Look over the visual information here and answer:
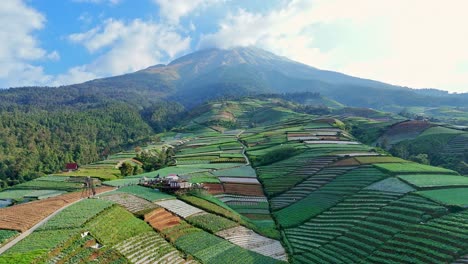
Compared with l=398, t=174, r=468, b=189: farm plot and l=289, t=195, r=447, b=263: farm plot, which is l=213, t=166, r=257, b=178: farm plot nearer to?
l=398, t=174, r=468, b=189: farm plot

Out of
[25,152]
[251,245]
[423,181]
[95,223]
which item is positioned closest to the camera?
[95,223]

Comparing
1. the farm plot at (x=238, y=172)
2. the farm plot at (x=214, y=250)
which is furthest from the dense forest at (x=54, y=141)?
the farm plot at (x=214, y=250)

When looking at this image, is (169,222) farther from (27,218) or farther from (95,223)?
(27,218)

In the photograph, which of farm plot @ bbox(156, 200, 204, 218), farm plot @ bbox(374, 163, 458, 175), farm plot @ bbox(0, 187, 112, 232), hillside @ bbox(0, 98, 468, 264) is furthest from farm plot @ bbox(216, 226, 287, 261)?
farm plot @ bbox(374, 163, 458, 175)

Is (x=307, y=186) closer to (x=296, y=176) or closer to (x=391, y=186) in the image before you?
(x=296, y=176)

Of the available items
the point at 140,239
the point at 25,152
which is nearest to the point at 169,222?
the point at 140,239

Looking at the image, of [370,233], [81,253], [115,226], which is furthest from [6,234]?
[370,233]

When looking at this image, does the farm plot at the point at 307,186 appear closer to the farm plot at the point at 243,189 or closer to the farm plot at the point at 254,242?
the farm plot at the point at 243,189
